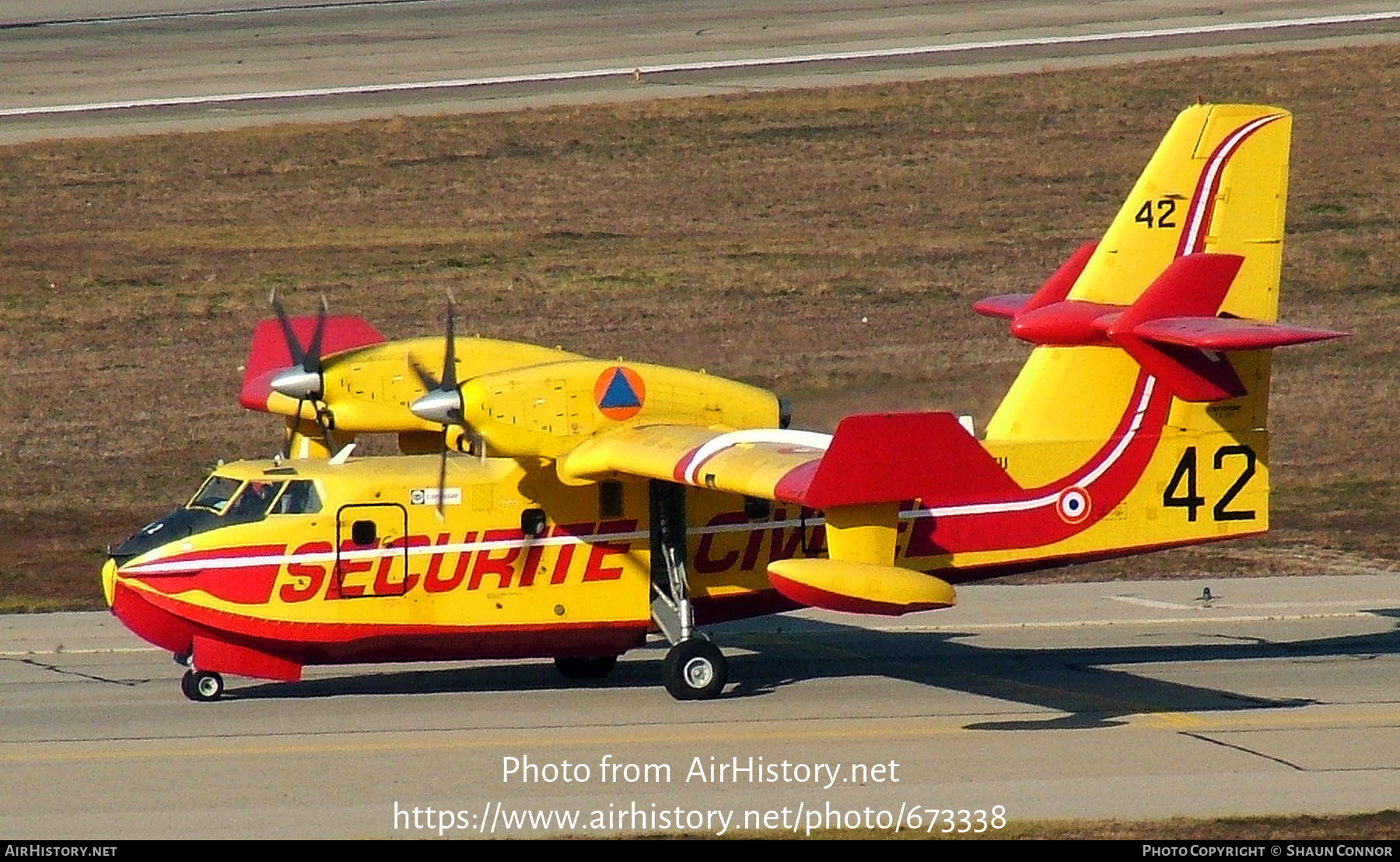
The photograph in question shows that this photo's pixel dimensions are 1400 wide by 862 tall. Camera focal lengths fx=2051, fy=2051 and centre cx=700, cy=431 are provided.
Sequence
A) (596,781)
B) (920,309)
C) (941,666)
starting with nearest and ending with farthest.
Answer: (596,781) < (941,666) < (920,309)

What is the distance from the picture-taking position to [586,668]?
76.3 feet

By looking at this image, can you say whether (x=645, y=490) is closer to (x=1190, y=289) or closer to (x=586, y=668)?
(x=586, y=668)

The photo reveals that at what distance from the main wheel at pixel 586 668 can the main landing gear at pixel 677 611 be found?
55.5 inches

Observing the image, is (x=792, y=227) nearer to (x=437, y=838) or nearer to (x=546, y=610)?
(x=546, y=610)

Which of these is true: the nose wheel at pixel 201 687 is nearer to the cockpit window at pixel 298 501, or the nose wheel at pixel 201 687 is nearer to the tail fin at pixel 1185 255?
the cockpit window at pixel 298 501

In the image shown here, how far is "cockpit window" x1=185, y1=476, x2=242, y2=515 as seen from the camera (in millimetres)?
21656

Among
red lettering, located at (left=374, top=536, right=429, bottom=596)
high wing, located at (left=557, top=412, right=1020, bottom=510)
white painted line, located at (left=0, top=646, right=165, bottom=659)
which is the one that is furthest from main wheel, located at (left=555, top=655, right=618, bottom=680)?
white painted line, located at (left=0, top=646, right=165, bottom=659)

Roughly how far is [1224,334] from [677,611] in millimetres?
6372

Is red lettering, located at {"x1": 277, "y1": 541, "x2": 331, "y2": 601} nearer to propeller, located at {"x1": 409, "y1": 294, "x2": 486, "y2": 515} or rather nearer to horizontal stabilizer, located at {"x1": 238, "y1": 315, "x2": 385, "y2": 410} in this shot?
propeller, located at {"x1": 409, "y1": 294, "x2": 486, "y2": 515}

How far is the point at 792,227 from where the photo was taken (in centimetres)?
4647

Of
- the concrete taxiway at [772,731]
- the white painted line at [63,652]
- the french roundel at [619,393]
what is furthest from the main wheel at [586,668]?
the white painted line at [63,652]

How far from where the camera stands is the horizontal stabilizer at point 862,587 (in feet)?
59.7

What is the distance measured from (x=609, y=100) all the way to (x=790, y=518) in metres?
30.2

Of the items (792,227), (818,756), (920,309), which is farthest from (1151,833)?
(792,227)
